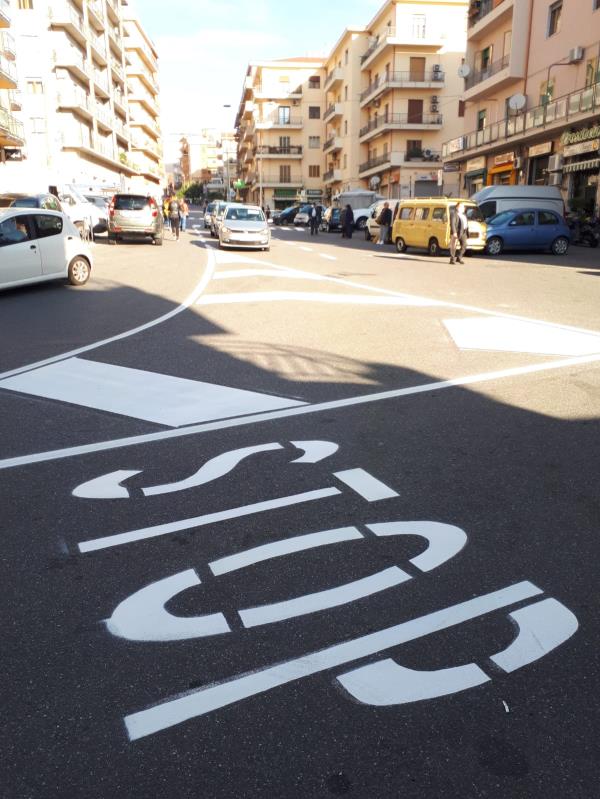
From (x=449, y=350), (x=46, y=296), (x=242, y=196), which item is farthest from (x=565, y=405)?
(x=242, y=196)

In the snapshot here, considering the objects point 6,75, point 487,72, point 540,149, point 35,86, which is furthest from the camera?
point 35,86

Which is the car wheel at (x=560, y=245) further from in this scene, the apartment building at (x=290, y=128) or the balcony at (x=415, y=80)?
the apartment building at (x=290, y=128)

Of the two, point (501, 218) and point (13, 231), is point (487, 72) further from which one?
point (13, 231)

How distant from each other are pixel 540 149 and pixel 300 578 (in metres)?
34.4

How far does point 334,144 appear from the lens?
71.9m

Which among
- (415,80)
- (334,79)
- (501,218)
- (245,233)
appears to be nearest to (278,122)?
(334,79)

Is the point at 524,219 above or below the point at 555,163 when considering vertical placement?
below

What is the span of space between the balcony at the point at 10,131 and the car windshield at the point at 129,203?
1653 centimetres

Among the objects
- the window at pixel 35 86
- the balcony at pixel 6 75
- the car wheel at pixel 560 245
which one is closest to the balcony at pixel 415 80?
the window at pixel 35 86

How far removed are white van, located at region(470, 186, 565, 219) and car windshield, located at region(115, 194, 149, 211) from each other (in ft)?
40.4

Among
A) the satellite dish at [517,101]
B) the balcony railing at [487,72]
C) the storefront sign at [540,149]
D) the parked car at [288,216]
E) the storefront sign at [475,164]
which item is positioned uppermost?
the balcony railing at [487,72]

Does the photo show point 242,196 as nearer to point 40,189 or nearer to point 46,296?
point 40,189

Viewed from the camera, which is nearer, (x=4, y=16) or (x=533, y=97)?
(x=533, y=97)

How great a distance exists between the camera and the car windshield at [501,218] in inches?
930
